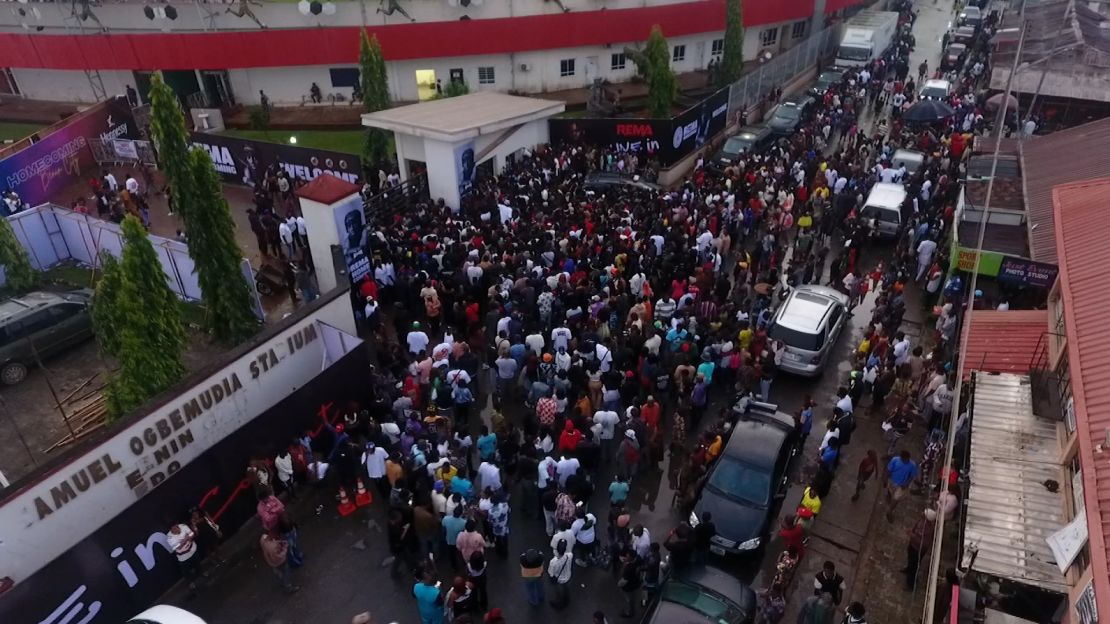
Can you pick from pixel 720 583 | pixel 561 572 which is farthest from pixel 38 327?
pixel 720 583

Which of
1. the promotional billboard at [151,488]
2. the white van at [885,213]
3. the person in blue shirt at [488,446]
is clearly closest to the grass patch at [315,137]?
the promotional billboard at [151,488]

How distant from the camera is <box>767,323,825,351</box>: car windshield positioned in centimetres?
1436

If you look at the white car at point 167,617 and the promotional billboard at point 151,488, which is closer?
the white car at point 167,617

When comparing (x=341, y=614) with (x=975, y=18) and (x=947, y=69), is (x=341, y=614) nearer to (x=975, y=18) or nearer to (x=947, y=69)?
(x=947, y=69)

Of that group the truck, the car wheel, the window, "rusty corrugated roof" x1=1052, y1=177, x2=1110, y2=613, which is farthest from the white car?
the window

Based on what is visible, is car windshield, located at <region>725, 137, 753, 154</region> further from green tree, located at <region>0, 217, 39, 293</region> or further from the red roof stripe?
green tree, located at <region>0, 217, 39, 293</region>

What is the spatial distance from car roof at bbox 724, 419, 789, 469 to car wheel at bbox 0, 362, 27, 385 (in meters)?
15.3

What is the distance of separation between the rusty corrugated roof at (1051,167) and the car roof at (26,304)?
21.8 metres

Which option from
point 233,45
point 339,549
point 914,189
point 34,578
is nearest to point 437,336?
point 339,549

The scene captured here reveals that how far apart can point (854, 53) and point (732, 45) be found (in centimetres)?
837

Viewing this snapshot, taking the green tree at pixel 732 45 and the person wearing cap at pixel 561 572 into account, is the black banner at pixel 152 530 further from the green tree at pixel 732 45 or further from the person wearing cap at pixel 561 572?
the green tree at pixel 732 45

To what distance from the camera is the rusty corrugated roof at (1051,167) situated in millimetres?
15031

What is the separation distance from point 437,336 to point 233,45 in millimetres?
22647

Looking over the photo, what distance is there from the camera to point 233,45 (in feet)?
102
